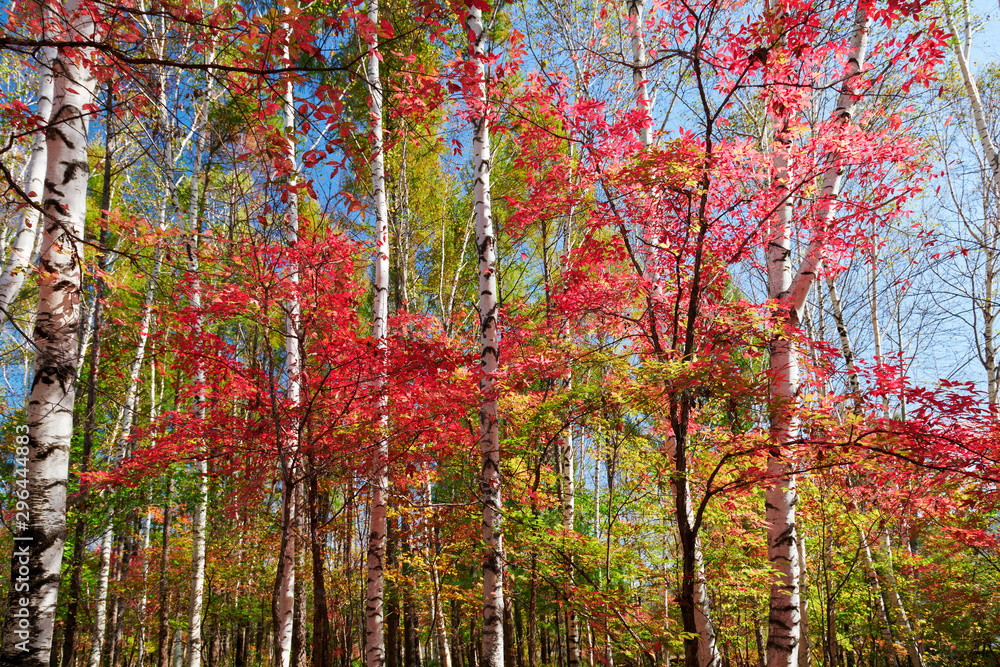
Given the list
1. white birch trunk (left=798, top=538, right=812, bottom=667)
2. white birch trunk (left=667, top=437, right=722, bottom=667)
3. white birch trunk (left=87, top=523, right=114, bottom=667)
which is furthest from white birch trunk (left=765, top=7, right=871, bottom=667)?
white birch trunk (left=87, top=523, right=114, bottom=667)

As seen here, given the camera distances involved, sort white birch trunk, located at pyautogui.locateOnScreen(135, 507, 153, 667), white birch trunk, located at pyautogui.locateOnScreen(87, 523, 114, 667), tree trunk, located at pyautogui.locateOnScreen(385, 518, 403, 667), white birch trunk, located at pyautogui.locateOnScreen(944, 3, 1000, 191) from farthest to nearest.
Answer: white birch trunk, located at pyautogui.locateOnScreen(135, 507, 153, 667), tree trunk, located at pyautogui.locateOnScreen(385, 518, 403, 667), white birch trunk, located at pyautogui.locateOnScreen(87, 523, 114, 667), white birch trunk, located at pyautogui.locateOnScreen(944, 3, 1000, 191)

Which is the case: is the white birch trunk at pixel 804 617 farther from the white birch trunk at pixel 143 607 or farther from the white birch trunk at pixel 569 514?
the white birch trunk at pixel 143 607

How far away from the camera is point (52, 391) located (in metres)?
Result: 2.89

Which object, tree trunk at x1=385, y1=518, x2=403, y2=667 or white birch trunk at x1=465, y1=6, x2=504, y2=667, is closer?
white birch trunk at x1=465, y1=6, x2=504, y2=667

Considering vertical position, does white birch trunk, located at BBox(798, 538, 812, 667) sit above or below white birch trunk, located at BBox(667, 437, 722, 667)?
below

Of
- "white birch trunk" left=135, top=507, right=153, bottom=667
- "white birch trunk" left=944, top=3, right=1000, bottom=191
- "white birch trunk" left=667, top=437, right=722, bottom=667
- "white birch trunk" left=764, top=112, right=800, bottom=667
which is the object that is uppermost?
"white birch trunk" left=944, top=3, right=1000, bottom=191

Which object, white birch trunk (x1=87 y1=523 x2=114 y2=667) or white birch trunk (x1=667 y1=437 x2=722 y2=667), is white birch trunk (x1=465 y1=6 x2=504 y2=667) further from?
white birch trunk (x1=87 y1=523 x2=114 y2=667)

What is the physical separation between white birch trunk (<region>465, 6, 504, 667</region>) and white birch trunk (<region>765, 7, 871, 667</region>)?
230 cm

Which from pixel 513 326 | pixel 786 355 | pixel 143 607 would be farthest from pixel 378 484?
pixel 143 607

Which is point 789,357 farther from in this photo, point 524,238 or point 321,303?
point 524,238

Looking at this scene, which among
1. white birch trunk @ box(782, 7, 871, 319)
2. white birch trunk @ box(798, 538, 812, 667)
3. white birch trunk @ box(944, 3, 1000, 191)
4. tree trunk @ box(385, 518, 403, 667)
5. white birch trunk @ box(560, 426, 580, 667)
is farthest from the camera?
tree trunk @ box(385, 518, 403, 667)

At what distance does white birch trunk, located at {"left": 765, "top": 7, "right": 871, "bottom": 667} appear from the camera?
4316 millimetres

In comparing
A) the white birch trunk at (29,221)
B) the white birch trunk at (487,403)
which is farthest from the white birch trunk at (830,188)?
the white birch trunk at (29,221)

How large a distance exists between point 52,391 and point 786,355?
213 inches
